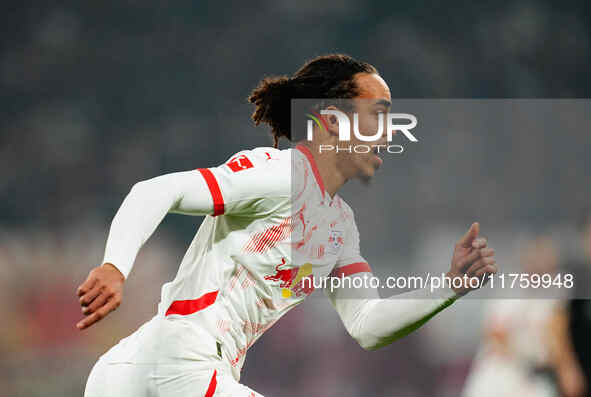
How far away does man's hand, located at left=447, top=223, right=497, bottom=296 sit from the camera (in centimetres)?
182

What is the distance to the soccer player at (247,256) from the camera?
1.72 meters

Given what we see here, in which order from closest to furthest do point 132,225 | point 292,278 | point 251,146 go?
point 132,225, point 292,278, point 251,146

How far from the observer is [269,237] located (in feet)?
6.20

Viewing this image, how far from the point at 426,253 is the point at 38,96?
3.44 m

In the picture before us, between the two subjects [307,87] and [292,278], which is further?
[307,87]

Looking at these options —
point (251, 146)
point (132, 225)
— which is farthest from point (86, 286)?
point (251, 146)

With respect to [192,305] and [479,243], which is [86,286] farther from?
[479,243]

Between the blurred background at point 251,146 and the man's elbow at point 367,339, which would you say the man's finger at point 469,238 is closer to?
the man's elbow at point 367,339

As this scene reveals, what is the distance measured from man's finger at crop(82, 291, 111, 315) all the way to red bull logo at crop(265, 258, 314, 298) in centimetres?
61

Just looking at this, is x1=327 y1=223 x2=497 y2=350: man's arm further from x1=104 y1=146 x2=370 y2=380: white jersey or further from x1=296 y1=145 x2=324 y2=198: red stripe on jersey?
x1=296 y1=145 x2=324 y2=198: red stripe on jersey

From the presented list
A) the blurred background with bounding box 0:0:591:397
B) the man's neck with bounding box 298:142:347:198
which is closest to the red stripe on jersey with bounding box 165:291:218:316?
the man's neck with bounding box 298:142:347:198

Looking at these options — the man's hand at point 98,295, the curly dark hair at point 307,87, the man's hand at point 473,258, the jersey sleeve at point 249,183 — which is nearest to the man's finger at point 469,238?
the man's hand at point 473,258

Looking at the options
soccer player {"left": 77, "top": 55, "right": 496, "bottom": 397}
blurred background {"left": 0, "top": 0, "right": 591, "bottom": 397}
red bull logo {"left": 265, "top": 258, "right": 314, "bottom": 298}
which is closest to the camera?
soccer player {"left": 77, "top": 55, "right": 496, "bottom": 397}

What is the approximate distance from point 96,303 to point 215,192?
468mm
